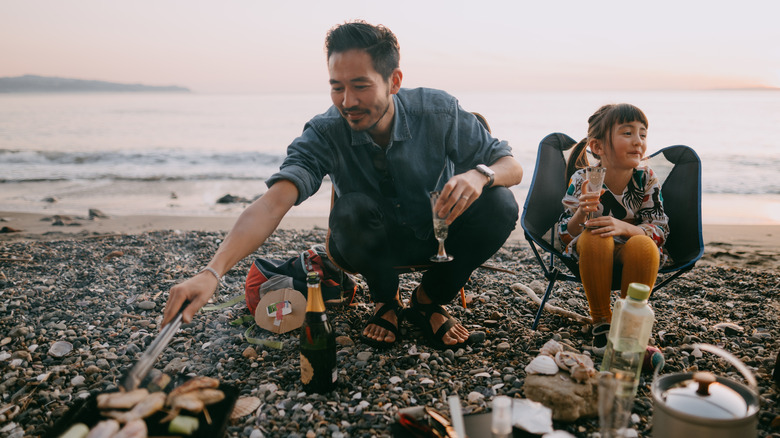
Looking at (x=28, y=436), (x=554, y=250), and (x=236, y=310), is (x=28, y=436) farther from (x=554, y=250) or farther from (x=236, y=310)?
(x=554, y=250)

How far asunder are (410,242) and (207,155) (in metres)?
15.5

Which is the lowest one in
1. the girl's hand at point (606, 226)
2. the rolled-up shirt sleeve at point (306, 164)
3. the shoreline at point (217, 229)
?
the shoreline at point (217, 229)

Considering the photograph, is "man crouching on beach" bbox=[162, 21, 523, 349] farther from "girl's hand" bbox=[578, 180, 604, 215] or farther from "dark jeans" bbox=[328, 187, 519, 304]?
"girl's hand" bbox=[578, 180, 604, 215]

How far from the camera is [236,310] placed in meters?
3.61

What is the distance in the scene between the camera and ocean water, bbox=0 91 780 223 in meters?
9.34

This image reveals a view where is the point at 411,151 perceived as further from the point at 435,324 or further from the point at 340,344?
the point at 340,344

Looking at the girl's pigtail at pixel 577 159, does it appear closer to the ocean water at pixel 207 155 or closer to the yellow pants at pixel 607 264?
the yellow pants at pixel 607 264

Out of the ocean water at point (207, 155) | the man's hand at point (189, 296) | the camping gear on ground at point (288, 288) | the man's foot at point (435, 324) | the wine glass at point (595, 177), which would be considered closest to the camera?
the man's hand at point (189, 296)

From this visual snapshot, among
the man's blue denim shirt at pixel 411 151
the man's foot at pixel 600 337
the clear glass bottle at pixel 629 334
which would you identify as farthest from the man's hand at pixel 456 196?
the man's foot at pixel 600 337

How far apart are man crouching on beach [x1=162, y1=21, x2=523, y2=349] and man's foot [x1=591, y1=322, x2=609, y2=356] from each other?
0.75 meters

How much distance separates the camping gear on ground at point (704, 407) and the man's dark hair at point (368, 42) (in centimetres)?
205

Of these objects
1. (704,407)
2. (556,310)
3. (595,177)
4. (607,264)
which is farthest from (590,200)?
(704,407)

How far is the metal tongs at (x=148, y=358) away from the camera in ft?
5.91

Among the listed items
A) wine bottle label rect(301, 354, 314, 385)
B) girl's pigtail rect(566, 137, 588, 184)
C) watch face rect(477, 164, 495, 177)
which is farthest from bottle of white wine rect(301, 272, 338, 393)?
girl's pigtail rect(566, 137, 588, 184)
